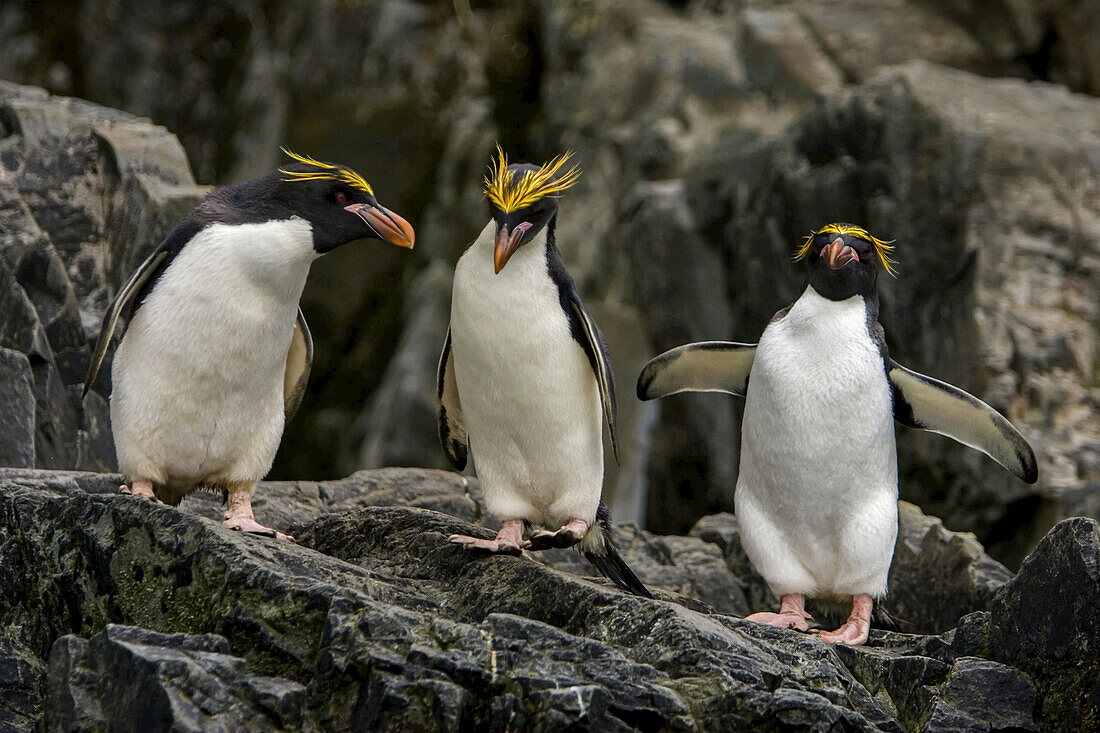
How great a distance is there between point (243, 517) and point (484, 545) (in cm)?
90

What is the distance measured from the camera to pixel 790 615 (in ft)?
17.0

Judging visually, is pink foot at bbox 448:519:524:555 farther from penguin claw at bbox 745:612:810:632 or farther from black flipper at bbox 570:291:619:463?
penguin claw at bbox 745:612:810:632

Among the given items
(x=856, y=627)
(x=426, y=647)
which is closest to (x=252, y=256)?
(x=426, y=647)

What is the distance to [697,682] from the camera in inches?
149

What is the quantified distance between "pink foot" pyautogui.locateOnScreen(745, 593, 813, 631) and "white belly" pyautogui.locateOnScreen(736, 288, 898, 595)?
35 mm

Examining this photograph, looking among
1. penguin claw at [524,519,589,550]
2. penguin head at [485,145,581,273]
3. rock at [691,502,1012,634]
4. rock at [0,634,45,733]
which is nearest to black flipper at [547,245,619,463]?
penguin head at [485,145,581,273]

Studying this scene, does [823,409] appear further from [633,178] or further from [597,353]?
[633,178]

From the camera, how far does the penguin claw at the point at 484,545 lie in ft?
15.6

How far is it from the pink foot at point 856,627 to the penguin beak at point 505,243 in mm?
1754

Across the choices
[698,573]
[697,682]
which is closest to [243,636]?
[697,682]

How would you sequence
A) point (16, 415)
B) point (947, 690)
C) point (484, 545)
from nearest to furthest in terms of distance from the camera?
point (947, 690) → point (484, 545) → point (16, 415)

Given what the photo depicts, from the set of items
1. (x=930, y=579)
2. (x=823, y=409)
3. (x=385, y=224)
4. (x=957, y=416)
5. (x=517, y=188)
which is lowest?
(x=930, y=579)

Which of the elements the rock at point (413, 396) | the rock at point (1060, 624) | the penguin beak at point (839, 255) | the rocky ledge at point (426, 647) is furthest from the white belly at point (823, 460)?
the rock at point (413, 396)

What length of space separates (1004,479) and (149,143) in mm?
5401
